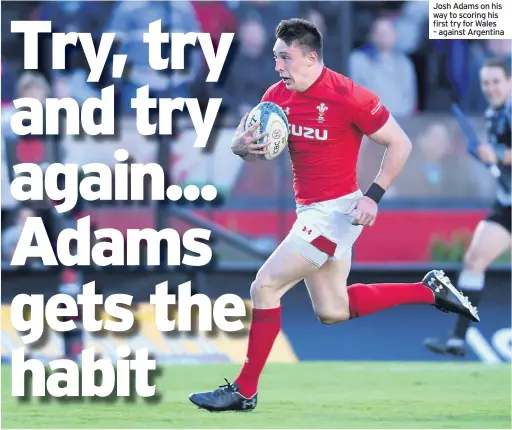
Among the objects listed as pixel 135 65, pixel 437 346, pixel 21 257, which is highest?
pixel 135 65

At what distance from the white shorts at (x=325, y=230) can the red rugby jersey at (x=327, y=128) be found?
52 mm

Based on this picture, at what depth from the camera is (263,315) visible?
7.88 m

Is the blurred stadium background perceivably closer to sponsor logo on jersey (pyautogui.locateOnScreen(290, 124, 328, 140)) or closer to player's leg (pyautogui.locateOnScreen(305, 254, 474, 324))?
player's leg (pyautogui.locateOnScreen(305, 254, 474, 324))

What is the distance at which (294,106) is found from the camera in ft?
25.9

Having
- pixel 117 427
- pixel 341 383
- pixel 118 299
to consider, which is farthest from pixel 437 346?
pixel 117 427

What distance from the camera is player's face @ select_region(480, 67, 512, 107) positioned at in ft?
38.4

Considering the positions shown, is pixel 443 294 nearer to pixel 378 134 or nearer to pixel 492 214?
pixel 378 134

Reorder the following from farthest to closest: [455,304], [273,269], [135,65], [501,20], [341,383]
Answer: [135,65], [501,20], [341,383], [455,304], [273,269]

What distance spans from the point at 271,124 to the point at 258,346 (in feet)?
4.11

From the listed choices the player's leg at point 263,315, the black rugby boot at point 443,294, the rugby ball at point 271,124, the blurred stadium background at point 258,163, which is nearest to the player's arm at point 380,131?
the rugby ball at point 271,124

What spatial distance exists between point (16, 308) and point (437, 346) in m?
3.34

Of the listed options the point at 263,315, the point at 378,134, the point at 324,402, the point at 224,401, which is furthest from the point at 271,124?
the point at 324,402

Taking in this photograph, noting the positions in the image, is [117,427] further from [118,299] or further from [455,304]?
[118,299]

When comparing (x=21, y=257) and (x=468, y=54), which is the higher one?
(x=468, y=54)
